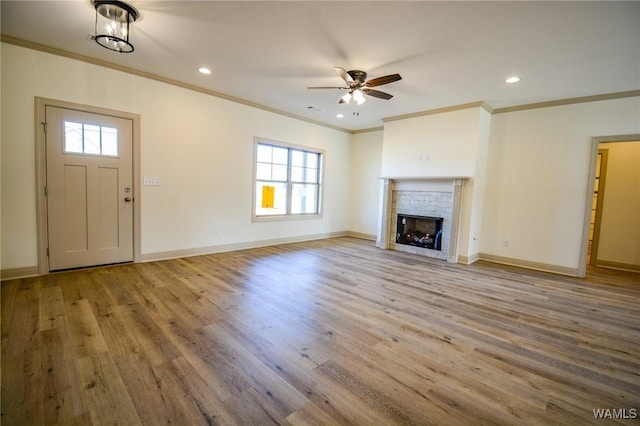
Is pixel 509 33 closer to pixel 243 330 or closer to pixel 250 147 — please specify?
pixel 243 330

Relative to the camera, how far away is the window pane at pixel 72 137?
365 cm

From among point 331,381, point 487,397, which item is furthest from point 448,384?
point 331,381

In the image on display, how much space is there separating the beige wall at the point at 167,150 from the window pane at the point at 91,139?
Result: 1.14 ft

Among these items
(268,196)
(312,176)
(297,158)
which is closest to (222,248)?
(268,196)

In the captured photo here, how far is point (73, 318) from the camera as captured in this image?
252cm

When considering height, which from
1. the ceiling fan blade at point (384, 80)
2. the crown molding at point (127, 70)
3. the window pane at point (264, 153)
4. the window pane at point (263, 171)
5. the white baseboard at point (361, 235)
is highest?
the crown molding at point (127, 70)

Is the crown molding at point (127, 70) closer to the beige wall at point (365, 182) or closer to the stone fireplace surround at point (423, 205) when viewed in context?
the beige wall at point (365, 182)

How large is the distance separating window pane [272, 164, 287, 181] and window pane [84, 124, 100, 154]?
3.05m

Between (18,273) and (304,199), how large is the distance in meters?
4.90

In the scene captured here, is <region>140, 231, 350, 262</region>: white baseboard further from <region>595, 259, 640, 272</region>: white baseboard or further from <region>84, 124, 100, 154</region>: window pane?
<region>595, 259, 640, 272</region>: white baseboard

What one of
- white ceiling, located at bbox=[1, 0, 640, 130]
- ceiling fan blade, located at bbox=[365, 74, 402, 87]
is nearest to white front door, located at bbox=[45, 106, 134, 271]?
white ceiling, located at bbox=[1, 0, 640, 130]

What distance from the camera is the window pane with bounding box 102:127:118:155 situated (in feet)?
12.9

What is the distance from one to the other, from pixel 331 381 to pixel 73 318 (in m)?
2.43

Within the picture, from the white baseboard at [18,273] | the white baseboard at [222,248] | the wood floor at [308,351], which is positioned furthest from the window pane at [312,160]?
the white baseboard at [18,273]
